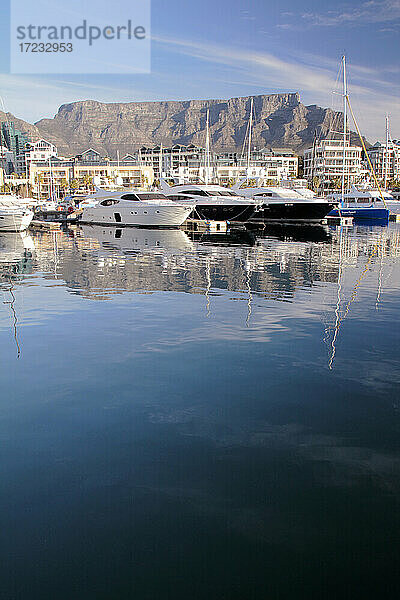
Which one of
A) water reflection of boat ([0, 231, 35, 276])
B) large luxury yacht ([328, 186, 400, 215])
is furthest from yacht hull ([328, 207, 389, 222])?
water reflection of boat ([0, 231, 35, 276])

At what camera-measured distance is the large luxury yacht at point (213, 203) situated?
44.7 m

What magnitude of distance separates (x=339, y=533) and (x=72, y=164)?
19565 cm

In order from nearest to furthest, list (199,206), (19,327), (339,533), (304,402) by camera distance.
Answer: (339,533)
(304,402)
(19,327)
(199,206)

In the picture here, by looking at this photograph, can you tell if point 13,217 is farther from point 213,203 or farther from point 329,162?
point 329,162

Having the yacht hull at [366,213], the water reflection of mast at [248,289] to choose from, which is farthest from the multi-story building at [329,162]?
the water reflection of mast at [248,289]

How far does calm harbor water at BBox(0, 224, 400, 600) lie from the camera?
12.1 feet

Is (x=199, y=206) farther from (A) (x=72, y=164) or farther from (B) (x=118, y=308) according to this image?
(A) (x=72, y=164)

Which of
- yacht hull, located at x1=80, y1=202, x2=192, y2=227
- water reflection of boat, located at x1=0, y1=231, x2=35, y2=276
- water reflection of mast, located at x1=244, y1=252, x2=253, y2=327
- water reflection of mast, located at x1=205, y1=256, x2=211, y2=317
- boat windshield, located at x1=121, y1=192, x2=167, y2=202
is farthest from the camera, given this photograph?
boat windshield, located at x1=121, y1=192, x2=167, y2=202

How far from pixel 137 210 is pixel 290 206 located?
1546 cm

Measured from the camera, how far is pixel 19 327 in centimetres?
1035

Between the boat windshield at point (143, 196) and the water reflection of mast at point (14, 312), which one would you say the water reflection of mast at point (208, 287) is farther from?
the boat windshield at point (143, 196)

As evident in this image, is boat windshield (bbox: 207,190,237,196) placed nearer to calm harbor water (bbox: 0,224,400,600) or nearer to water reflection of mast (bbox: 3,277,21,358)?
water reflection of mast (bbox: 3,277,21,358)

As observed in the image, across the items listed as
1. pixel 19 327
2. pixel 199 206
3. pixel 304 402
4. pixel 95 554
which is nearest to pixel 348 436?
pixel 304 402

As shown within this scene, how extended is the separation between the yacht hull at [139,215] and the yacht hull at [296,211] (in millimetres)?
12244
